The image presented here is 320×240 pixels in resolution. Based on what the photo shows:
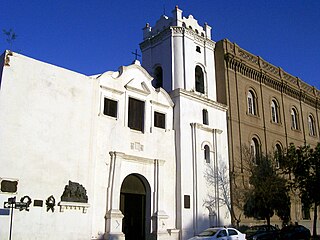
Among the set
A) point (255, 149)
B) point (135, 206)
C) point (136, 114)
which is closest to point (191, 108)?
point (136, 114)

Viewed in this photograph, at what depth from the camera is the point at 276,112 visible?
3434 centimetres

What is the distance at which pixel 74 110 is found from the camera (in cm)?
1933

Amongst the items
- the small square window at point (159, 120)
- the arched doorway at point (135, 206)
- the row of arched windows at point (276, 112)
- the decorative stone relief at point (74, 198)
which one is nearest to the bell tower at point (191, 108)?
the small square window at point (159, 120)

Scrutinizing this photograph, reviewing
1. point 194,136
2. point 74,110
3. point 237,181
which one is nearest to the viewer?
point 74,110

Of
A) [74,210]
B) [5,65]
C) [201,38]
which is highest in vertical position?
[201,38]

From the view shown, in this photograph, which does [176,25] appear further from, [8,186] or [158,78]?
[8,186]

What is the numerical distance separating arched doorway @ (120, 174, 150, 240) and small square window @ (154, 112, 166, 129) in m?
3.64

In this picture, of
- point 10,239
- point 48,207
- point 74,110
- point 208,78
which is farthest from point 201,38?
point 10,239

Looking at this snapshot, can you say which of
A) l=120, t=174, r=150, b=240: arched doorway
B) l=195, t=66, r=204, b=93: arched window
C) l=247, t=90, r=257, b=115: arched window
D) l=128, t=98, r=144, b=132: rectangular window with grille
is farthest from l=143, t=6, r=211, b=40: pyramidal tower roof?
l=120, t=174, r=150, b=240: arched doorway

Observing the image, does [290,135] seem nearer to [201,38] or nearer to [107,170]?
[201,38]

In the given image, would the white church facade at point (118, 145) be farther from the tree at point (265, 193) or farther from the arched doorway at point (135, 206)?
the tree at point (265, 193)

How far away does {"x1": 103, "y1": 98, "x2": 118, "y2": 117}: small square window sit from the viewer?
69.3 feet

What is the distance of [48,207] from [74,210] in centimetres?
134

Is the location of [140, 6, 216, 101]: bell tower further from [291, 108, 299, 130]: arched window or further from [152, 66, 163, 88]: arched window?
[291, 108, 299, 130]: arched window
